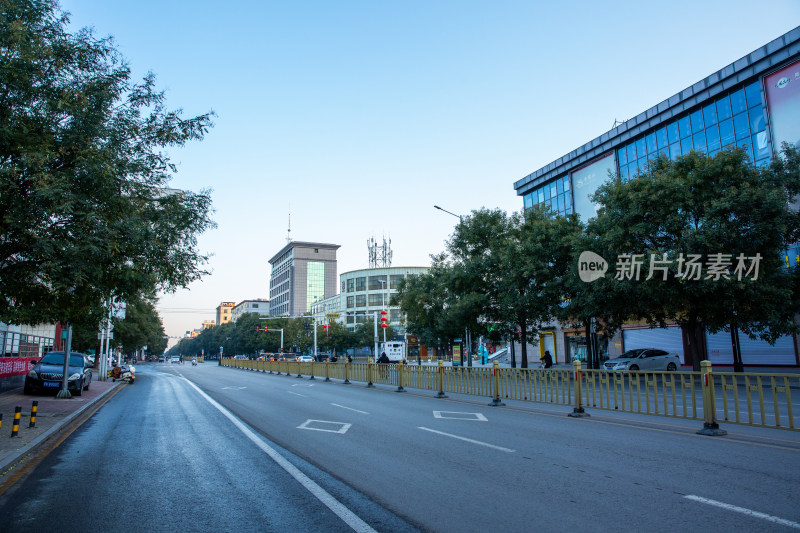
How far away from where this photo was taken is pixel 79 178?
906 cm

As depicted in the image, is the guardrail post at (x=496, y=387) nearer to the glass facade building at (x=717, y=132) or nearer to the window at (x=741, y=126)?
the glass facade building at (x=717, y=132)

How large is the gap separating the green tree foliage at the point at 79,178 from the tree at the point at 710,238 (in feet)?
63.6

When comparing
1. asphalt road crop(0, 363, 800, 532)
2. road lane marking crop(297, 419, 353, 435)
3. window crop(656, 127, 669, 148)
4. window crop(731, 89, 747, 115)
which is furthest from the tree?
road lane marking crop(297, 419, 353, 435)

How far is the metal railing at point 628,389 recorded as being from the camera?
989 cm

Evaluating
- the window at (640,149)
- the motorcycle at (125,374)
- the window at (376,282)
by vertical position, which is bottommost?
the motorcycle at (125,374)

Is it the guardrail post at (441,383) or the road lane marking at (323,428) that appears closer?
the road lane marking at (323,428)

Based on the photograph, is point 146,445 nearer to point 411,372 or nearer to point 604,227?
point 411,372

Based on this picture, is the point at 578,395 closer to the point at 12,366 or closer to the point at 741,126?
the point at 12,366

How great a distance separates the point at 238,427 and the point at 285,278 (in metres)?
143

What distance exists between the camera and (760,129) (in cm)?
3173

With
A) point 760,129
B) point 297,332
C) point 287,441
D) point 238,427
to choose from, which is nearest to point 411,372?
point 238,427

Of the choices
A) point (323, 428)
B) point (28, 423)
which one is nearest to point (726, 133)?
point (323, 428)

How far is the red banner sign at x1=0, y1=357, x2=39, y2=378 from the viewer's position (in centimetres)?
2252

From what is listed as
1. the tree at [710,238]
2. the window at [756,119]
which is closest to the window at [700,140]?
the window at [756,119]
